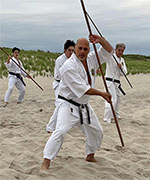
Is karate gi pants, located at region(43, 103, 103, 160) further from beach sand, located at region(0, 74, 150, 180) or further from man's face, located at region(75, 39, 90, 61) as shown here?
man's face, located at region(75, 39, 90, 61)

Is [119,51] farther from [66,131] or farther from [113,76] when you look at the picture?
[66,131]

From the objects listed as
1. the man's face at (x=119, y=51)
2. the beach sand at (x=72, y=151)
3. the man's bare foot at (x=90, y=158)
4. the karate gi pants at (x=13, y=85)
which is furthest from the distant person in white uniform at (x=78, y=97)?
the karate gi pants at (x=13, y=85)

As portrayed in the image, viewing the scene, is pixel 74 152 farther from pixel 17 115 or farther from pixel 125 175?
pixel 17 115

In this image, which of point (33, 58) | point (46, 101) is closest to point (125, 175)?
point (46, 101)

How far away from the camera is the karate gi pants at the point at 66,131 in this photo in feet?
12.5

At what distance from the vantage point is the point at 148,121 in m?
7.39

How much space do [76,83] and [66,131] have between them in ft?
2.02

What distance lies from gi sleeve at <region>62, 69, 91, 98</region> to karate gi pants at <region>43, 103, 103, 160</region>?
11.3 inches

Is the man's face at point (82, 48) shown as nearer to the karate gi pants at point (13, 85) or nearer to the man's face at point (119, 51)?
the man's face at point (119, 51)

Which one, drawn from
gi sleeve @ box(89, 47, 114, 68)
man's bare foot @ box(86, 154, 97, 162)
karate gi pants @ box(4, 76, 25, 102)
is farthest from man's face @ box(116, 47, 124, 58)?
karate gi pants @ box(4, 76, 25, 102)

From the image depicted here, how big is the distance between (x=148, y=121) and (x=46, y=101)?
12.9ft

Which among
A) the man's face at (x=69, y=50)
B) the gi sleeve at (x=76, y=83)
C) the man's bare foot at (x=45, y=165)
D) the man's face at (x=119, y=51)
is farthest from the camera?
the man's face at (x=119, y=51)

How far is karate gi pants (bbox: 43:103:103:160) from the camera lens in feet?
12.5

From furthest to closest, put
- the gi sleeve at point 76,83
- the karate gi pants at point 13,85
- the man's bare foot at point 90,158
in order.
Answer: the karate gi pants at point 13,85 → the man's bare foot at point 90,158 → the gi sleeve at point 76,83
